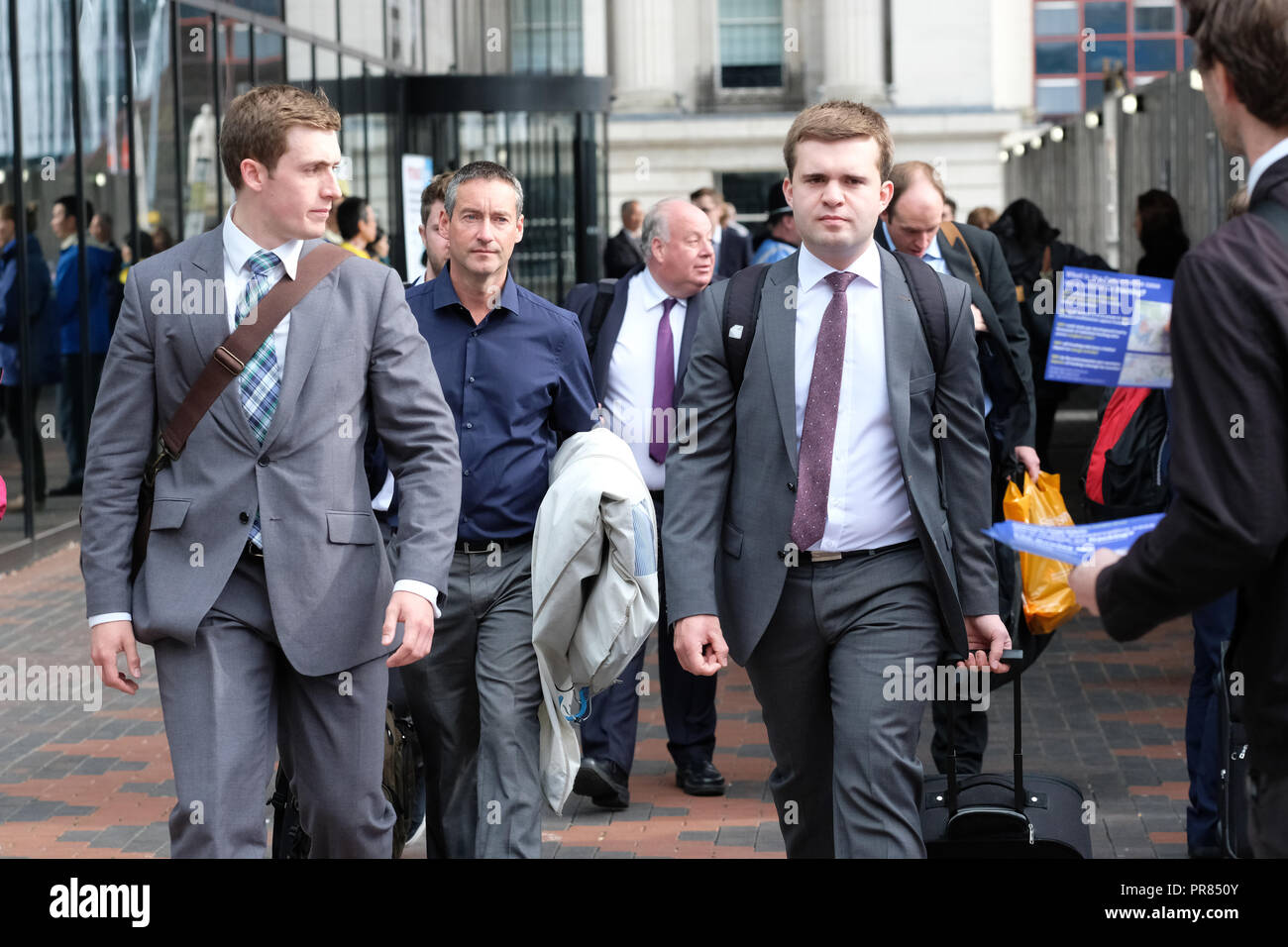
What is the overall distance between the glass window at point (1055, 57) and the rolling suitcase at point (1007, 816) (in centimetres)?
11699

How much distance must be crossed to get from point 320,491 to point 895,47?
44030 millimetres

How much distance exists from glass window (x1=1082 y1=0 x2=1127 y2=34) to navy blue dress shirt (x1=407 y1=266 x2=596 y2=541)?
116 metres

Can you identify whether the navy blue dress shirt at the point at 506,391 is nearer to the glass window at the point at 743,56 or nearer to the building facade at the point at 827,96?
the building facade at the point at 827,96

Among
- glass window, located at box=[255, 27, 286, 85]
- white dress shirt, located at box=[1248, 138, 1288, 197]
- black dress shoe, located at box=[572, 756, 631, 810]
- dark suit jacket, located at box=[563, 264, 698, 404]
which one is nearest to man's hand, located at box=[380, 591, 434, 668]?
white dress shirt, located at box=[1248, 138, 1288, 197]

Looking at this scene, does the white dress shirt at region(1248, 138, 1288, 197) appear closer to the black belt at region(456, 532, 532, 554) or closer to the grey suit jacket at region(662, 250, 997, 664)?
the grey suit jacket at region(662, 250, 997, 664)

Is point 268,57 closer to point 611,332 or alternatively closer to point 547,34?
point 611,332

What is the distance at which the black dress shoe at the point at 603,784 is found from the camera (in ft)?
21.3

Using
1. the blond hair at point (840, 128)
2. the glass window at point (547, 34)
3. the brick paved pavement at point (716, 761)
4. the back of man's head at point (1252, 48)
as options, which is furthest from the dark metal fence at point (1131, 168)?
the glass window at point (547, 34)

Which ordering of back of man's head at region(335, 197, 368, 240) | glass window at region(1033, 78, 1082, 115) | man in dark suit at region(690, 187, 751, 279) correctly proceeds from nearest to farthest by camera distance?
back of man's head at region(335, 197, 368, 240) < man in dark suit at region(690, 187, 751, 279) < glass window at region(1033, 78, 1082, 115)

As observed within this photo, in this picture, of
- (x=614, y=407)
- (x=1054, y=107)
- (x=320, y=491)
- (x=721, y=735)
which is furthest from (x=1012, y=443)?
(x=1054, y=107)

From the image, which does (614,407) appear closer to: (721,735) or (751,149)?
(721,735)

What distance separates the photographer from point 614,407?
6.68m

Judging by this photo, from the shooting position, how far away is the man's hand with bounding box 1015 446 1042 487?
6344 mm

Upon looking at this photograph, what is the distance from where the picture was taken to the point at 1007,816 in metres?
4.75
